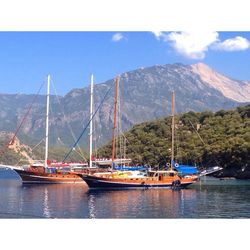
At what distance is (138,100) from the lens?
13862 centimetres

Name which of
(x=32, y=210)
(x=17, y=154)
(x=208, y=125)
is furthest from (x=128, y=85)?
(x=32, y=210)

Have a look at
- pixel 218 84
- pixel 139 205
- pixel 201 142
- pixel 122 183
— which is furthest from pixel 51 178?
pixel 218 84

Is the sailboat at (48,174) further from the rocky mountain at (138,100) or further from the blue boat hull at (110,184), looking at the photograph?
the rocky mountain at (138,100)

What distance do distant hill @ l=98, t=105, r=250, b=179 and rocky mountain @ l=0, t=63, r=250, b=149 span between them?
1908 inches

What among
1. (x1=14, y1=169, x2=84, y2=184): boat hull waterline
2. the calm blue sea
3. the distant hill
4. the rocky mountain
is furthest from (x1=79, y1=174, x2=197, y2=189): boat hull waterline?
the rocky mountain

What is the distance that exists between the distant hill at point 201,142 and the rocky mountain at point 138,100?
48472 millimetres

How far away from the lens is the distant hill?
33188 millimetres

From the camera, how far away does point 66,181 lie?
90.3ft

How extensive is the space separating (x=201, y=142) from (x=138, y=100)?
101539mm

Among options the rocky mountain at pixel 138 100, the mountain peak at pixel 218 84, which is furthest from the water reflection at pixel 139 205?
the mountain peak at pixel 218 84

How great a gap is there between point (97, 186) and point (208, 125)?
20352mm
